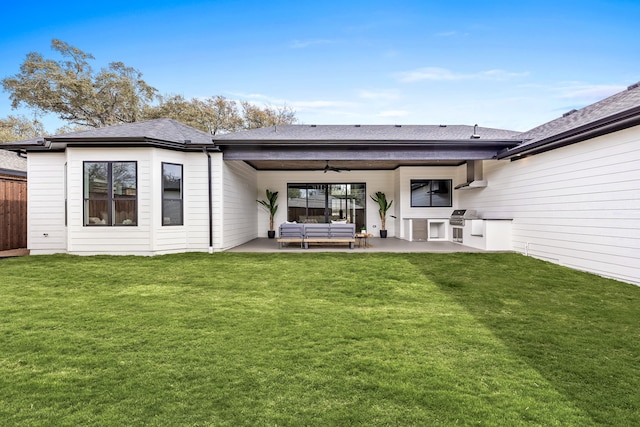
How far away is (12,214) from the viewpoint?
9359 millimetres

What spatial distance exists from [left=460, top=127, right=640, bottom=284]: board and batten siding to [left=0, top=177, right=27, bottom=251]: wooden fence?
14.2 meters

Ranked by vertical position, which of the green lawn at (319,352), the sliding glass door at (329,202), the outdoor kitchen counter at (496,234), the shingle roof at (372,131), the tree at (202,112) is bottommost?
the green lawn at (319,352)

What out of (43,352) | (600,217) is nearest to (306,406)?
(43,352)

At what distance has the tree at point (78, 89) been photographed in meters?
18.2

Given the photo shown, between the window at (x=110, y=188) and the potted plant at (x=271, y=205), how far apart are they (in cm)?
568

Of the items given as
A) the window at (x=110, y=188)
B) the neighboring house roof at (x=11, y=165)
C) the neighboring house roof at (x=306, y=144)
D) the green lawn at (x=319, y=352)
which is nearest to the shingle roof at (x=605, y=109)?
the neighboring house roof at (x=306, y=144)

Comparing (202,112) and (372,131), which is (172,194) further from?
(202,112)

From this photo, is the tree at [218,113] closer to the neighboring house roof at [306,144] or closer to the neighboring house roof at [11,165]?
the neighboring house roof at [11,165]

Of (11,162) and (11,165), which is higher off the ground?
(11,162)

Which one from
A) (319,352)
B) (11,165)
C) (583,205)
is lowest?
(319,352)

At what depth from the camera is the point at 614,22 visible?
31.0ft

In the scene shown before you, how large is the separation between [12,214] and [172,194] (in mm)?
5269

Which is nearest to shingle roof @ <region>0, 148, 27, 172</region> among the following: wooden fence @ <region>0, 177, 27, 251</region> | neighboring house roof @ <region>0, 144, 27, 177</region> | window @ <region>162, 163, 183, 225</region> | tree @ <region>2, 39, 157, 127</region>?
neighboring house roof @ <region>0, 144, 27, 177</region>

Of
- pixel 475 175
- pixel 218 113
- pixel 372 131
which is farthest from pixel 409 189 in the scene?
pixel 218 113
